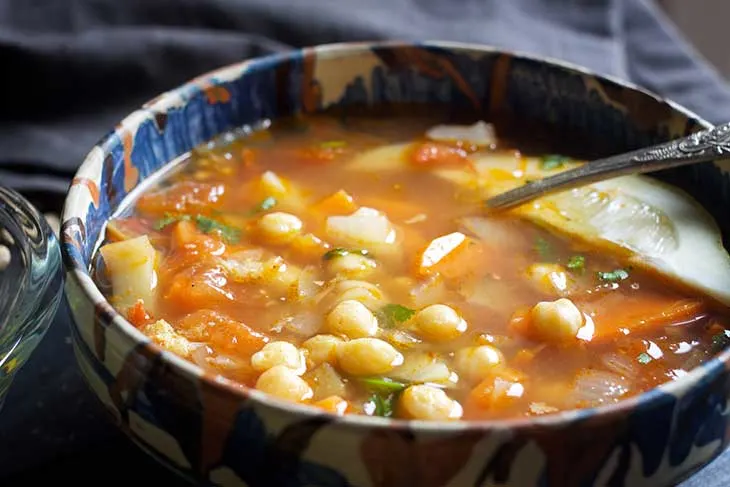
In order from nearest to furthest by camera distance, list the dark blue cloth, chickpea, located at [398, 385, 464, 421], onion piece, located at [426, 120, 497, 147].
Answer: chickpea, located at [398, 385, 464, 421]
onion piece, located at [426, 120, 497, 147]
the dark blue cloth

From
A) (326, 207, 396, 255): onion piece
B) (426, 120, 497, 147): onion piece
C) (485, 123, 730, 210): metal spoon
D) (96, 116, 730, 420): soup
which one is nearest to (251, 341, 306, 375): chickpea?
(96, 116, 730, 420): soup

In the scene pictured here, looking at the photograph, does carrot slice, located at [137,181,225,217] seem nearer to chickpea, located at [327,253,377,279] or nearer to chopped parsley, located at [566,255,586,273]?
chickpea, located at [327,253,377,279]

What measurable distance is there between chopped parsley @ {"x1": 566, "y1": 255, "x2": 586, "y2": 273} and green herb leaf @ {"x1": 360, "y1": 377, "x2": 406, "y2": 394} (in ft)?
1.36

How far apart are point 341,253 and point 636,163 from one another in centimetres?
52

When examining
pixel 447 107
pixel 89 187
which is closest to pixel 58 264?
pixel 89 187

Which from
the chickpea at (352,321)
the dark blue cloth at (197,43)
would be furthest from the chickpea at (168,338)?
the dark blue cloth at (197,43)

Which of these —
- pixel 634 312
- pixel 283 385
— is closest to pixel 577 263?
pixel 634 312

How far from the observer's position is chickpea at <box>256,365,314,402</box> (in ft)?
4.36

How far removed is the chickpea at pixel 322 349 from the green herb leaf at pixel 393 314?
0.29 feet

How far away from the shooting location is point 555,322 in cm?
146

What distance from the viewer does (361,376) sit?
1.39 meters

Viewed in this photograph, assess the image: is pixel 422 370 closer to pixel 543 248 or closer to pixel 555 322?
pixel 555 322

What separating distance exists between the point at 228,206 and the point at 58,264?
341 mm

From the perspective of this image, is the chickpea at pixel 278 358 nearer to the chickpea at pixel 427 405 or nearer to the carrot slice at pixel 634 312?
the chickpea at pixel 427 405
